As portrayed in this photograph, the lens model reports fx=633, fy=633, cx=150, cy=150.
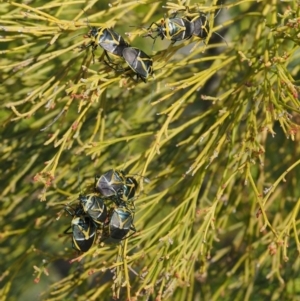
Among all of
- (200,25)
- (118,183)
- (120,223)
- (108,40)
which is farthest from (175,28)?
(120,223)

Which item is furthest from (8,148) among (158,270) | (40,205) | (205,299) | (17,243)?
(205,299)

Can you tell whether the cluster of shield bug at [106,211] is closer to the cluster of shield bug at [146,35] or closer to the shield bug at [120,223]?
the shield bug at [120,223]

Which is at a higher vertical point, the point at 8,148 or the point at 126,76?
the point at 126,76

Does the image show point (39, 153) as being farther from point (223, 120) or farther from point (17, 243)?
point (223, 120)

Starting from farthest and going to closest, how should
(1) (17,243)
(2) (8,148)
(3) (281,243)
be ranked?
(1) (17,243), (2) (8,148), (3) (281,243)

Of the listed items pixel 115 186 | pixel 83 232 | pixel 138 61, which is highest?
pixel 138 61

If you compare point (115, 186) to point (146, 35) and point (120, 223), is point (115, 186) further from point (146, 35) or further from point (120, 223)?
point (146, 35)

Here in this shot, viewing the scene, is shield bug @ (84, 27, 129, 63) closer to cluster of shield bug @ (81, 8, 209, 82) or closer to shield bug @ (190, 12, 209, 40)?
cluster of shield bug @ (81, 8, 209, 82)

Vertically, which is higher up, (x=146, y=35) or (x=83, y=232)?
(x=146, y=35)

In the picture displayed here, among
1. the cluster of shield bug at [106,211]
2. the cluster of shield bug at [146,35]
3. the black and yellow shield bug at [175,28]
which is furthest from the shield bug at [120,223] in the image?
the black and yellow shield bug at [175,28]
